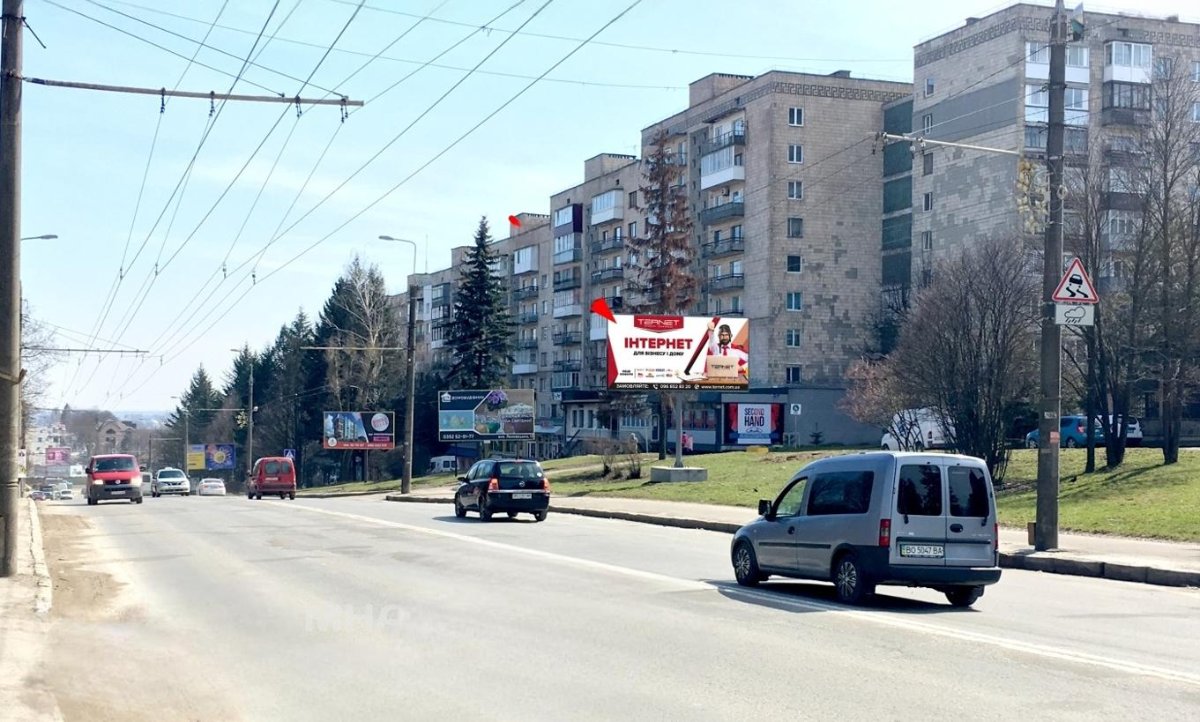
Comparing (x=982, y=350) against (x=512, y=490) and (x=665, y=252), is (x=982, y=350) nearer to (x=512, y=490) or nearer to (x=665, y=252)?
(x=512, y=490)

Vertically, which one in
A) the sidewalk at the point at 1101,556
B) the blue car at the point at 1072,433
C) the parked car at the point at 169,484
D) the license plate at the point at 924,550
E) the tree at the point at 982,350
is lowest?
the parked car at the point at 169,484

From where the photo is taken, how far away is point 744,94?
74562 millimetres

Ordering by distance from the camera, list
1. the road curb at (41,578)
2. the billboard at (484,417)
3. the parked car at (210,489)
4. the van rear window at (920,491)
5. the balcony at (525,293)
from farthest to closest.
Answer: the balcony at (525,293), the parked car at (210,489), the billboard at (484,417), the van rear window at (920,491), the road curb at (41,578)

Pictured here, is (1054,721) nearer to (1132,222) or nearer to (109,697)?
(109,697)

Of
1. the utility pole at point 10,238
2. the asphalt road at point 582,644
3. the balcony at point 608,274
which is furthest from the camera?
the balcony at point 608,274

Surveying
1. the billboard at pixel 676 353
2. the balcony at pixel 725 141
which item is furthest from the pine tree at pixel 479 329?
the billboard at pixel 676 353

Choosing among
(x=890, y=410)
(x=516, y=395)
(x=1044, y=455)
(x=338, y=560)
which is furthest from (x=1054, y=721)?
(x=516, y=395)

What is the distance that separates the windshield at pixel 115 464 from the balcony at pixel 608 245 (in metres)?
47.4

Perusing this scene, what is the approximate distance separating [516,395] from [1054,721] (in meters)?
57.2

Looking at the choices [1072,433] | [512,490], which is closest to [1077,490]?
[512,490]

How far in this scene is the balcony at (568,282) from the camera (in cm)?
9619

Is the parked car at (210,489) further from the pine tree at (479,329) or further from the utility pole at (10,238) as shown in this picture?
the utility pole at (10,238)

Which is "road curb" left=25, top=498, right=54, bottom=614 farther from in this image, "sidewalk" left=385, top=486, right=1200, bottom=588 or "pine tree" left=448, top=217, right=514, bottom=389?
"pine tree" left=448, top=217, right=514, bottom=389

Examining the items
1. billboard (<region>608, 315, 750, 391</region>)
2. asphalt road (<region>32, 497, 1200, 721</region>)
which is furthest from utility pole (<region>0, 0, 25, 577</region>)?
billboard (<region>608, 315, 750, 391</region>)
